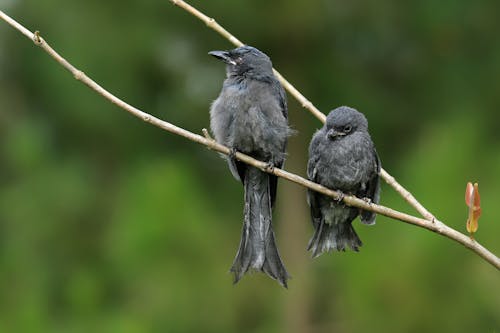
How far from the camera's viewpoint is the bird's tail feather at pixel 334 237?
5324 mm

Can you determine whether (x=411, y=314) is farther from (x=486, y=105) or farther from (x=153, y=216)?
(x=486, y=105)

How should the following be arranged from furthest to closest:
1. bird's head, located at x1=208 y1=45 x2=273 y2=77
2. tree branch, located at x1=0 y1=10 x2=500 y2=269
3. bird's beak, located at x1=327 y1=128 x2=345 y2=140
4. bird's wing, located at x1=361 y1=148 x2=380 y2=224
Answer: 1. bird's head, located at x1=208 y1=45 x2=273 y2=77
2. bird's wing, located at x1=361 y1=148 x2=380 y2=224
3. bird's beak, located at x1=327 y1=128 x2=345 y2=140
4. tree branch, located at x1=0 y1=10 x2=500 y2=269

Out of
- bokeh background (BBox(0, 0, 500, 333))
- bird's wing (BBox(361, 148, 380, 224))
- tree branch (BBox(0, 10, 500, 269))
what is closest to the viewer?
tree branch (BBox(0, 10, 500, 269))

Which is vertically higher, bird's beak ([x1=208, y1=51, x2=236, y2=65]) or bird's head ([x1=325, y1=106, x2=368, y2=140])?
bird's beak ([x1=208, y1=51, x2=236, y2=65])

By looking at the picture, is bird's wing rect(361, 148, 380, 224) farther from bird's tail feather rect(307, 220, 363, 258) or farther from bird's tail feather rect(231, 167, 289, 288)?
bird's tail feather rect(231, 167, 289, 288)

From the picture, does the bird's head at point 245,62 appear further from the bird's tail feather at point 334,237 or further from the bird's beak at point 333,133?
the bird's tail feather at point 334,237

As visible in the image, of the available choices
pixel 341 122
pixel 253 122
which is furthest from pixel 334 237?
pixel 253 122

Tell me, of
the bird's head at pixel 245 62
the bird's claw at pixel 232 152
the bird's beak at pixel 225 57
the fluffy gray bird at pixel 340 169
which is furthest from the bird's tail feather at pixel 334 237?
the bird's beak at pixel 225 57

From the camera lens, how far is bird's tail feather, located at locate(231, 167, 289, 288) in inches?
189

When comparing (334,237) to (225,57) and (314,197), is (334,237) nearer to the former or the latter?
(314,197)

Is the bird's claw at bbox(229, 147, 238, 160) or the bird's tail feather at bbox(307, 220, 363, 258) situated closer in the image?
the bird's claw at bbox(229, 147, 238, 160)

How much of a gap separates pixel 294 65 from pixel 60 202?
92.2 inches

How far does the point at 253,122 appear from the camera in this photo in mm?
5359

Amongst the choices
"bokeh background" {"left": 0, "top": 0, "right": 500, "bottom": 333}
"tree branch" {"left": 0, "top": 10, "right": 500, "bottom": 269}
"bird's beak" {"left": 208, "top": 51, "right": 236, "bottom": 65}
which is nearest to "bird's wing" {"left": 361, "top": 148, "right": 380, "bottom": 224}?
"tree branch" {"left": 0, "top": 10, "right": 500, "bottom": 269}
